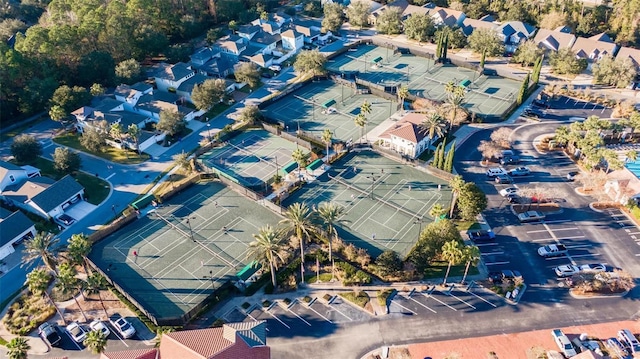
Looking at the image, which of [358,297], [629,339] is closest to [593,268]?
[629,339]

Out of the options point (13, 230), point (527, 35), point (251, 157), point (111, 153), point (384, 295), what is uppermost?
point (527, 35)

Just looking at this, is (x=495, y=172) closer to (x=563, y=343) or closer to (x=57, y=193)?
(x=563, y=343)

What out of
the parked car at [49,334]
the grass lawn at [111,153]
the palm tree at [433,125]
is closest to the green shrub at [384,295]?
the palm tree at [433,125]

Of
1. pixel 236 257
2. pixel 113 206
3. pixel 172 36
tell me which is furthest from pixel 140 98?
pixel 236 257

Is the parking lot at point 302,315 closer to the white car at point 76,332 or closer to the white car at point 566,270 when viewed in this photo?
the white car at point 76,332

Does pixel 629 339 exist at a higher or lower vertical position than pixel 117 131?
lower

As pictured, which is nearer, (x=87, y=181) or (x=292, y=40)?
(x=87, y=181)
